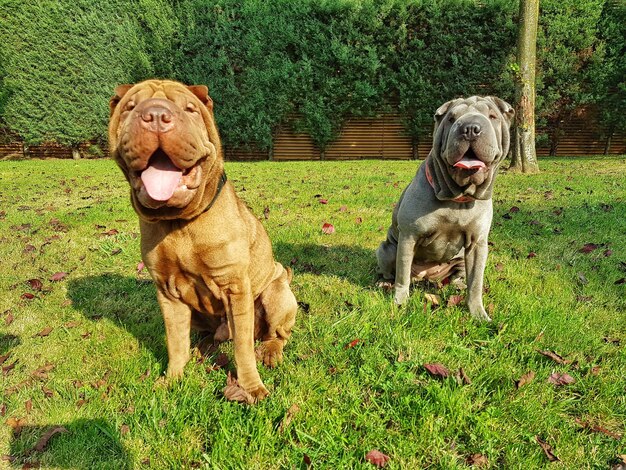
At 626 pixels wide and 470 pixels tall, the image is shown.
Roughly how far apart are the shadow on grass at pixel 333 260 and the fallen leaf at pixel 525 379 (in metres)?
1.58

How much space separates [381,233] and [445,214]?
2286 mm

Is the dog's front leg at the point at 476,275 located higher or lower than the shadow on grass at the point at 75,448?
higher

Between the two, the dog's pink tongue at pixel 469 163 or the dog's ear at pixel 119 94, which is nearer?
the dog's ear at pixel 119 94

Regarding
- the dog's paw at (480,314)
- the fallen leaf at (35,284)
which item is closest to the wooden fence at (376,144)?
the fallen leaf at (35,284)

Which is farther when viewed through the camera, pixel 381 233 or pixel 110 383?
pixel 381 233

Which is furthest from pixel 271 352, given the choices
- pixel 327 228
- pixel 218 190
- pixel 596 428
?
pixel 327 228

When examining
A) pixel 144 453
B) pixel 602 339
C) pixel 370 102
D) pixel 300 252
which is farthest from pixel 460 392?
pixel 370 102

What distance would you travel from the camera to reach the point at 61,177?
438 inches

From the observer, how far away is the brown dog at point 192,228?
1.78m

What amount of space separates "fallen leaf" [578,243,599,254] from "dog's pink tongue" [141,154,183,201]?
4.47 m

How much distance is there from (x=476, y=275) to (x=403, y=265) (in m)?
0.57

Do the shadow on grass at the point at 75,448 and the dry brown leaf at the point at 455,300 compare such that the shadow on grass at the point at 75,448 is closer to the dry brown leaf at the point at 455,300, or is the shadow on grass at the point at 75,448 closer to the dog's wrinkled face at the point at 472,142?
the dry brown leaf at the point at 455,300

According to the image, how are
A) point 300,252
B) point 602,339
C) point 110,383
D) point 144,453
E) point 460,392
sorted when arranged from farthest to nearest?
1. point 300,252
2. point 602,339
3. point 110,383
4. point 460,392
5. point 144,453

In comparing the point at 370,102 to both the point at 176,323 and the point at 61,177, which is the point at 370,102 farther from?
the point at 176,323
